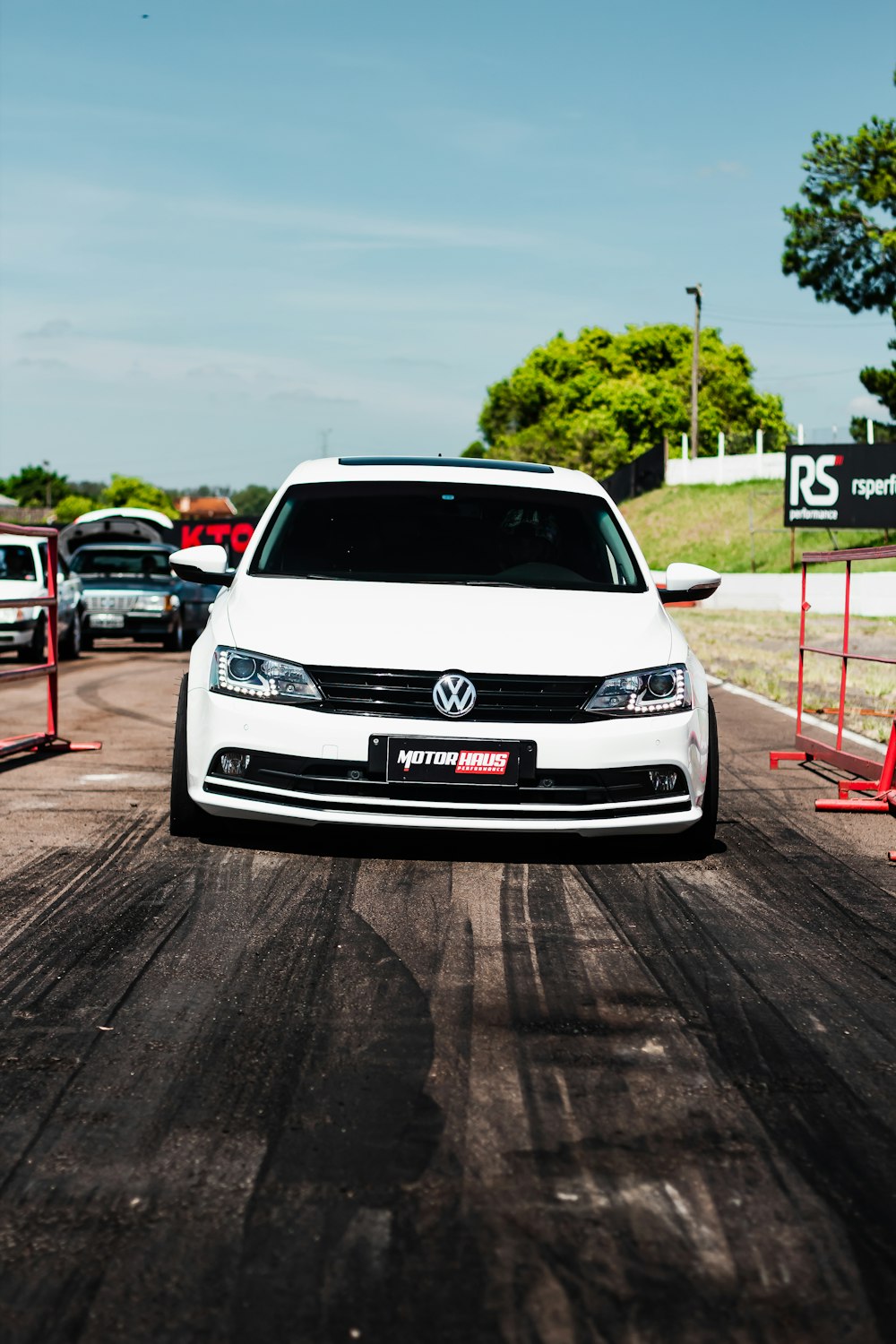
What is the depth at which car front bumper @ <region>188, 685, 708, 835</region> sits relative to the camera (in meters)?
5.92

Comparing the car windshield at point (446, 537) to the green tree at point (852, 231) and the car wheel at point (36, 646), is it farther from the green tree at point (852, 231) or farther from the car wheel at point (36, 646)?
the green tree at point (852, 231)

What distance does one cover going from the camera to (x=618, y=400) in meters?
100

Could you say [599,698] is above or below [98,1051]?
above

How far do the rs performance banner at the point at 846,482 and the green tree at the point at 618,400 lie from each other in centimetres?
4777

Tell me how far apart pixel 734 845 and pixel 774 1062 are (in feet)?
10.5

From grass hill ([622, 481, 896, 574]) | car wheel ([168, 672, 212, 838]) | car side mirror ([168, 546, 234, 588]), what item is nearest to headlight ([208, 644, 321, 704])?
car wheel ([168, 672, 212, 838])

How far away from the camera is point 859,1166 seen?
3.24m

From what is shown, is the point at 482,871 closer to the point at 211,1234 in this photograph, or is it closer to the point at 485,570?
the point at 485,570

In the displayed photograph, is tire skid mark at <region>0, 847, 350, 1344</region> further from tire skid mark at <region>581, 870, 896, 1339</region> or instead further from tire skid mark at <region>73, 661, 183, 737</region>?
tire skid mark at <region>73, 661, 183, 737</region>

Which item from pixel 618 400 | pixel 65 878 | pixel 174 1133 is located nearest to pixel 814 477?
pixel 65 878

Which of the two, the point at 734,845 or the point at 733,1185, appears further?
the point at 734,845

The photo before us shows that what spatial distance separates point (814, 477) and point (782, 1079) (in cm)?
4378

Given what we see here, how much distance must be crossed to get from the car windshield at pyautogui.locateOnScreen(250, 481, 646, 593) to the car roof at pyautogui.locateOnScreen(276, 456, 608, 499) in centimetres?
7

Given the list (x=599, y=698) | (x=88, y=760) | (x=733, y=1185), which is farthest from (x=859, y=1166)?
(x=88, y=760)
